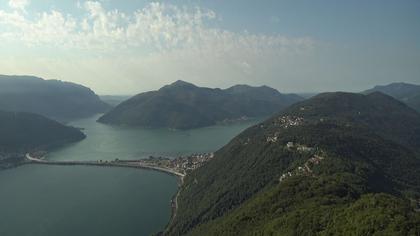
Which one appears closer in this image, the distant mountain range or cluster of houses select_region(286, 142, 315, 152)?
cluster of houses select_region(286, 142, 315, 152)

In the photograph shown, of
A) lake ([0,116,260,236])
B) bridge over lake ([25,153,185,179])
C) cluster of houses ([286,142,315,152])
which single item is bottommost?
lake ([0,116,260,236])

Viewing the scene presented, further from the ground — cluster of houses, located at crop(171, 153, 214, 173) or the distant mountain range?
the distant mountain range

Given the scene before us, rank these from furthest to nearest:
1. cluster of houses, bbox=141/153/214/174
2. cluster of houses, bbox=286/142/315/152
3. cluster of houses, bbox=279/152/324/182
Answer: cluster of houses, bbox=141/153/214/174 → cluster of houses, bbox=286/142/315/152 → cluster of houses, bbox=279/152/324/182

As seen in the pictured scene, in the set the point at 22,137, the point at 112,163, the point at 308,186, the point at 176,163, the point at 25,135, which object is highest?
the point at 25,135

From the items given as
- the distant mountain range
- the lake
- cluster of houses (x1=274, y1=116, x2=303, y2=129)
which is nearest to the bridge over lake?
the lake

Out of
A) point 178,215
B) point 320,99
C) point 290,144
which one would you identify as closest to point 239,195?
point 178,215

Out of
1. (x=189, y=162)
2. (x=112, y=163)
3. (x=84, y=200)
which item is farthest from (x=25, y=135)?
(x=84, y=200)

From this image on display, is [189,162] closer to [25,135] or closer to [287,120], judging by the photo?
[287,120]

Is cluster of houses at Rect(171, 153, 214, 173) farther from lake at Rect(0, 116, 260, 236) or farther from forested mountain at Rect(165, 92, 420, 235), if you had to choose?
forested mountain at Rect(165, 92, 420, 235)

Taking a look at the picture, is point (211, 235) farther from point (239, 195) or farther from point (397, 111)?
point (397, 111)

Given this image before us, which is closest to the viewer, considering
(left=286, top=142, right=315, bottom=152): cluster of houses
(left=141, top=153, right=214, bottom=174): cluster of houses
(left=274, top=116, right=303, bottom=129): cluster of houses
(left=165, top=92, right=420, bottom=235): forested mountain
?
(left=165, top=92, right=420, bottom=235): forested mountain
